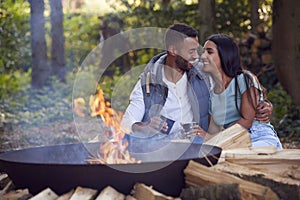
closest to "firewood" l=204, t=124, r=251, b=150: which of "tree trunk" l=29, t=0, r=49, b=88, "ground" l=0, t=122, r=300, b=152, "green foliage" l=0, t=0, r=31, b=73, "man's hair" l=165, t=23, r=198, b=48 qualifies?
"man's hair" l=165, t=23, r=198, b=48

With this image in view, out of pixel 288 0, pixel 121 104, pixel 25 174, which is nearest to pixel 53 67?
pixel 121 104

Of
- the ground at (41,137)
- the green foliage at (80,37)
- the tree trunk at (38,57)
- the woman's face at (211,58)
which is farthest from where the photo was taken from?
the green foliage at (80,37)

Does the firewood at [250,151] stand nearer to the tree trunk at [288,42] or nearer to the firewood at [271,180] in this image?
the firewood at [271,180]

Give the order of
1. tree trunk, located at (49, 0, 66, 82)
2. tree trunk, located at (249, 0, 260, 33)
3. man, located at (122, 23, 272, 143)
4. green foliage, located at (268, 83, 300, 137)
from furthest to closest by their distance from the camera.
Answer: tree trunk, located at (49, 0, 66, 82) → tree trunk, located at (249, 0, 260, 33) → green foliage, located at (268, 83, 300, 137) → man, located at (122, 23, 272, 143)

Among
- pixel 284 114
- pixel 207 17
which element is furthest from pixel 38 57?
pixel 284 114

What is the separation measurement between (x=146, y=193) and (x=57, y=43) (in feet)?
23.4

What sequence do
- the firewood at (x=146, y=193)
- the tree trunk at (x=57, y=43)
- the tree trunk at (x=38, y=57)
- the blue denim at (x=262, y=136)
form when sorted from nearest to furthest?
the firewood at (x=146, y=193) → the blue denim at (x=262, y=136) → the tree trunk at (x=38, y=57) → the tree trunk at (x=57, y=43)

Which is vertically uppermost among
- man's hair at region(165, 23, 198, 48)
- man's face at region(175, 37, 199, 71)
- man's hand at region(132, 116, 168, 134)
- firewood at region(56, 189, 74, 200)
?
man's hair at region(165, 23, 198, 48)

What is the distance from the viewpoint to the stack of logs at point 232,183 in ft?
8.25

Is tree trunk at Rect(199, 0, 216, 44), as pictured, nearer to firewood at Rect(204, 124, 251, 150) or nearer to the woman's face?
the woman's face

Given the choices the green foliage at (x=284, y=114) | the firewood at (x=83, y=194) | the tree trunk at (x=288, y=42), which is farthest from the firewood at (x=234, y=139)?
the tree trunk at (x=288, y=42)

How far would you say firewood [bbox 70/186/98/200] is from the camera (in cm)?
258

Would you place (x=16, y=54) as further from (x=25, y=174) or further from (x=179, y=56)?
(x=25, y=174)

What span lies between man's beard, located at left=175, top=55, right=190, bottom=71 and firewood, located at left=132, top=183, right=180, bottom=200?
50.1 inches
